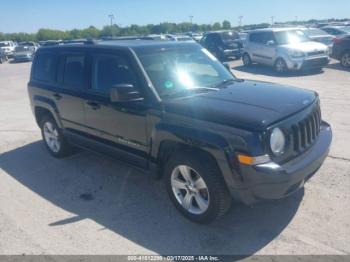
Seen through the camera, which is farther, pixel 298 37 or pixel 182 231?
pixel 298 37

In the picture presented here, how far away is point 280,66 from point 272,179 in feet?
41.5

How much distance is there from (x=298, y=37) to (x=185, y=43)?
12092mm

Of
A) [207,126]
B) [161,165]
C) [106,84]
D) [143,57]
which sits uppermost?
[143,57]

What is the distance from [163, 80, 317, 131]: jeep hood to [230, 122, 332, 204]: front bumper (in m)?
0.39

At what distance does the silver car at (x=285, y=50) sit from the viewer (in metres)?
14.3

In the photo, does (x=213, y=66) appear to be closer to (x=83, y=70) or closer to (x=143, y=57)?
(x=143, y=57)

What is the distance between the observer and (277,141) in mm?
3477

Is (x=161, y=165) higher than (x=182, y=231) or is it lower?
higher

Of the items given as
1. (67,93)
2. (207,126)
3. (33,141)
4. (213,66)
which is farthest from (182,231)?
(33,141)

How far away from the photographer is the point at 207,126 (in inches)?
141

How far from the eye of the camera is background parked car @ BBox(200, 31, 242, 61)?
2148 centimetres

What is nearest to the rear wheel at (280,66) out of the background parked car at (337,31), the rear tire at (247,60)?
the rear tire at (247,60)

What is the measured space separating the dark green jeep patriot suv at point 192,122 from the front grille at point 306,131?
0.03ft

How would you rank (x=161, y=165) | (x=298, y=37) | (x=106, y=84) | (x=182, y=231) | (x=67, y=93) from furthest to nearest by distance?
(x=298, y=37) → (x=67, y=93) → (x=106, y=84) → (x=161, y=165) → (x=182, y=231)
